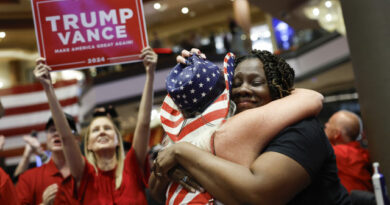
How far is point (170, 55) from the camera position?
9.56 meters

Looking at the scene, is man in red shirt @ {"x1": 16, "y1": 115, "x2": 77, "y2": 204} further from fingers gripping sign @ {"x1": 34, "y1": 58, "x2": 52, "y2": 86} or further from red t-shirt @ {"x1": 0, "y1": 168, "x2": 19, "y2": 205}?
fingers gripping sign @ {"x1": 34, "y1": 58, "x2": 52, "y2": 86}

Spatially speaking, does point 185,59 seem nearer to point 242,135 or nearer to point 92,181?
point 242,135

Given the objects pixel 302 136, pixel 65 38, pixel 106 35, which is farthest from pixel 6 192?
pixel 302 136

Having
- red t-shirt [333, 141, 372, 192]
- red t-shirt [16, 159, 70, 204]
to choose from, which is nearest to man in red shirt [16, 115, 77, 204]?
red t-shirt [16, 159, 70, 204]

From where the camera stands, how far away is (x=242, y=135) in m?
1.22

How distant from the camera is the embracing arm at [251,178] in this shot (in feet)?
3.80

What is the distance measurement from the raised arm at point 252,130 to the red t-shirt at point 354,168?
2.16m

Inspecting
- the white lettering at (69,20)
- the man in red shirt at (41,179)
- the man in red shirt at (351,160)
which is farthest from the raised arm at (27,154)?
the man in red shirt at (351,160)

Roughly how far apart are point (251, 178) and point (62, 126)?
1487mm

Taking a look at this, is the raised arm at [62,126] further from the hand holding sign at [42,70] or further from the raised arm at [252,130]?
the raised arm at [252,130]

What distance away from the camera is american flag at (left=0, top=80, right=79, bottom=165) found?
238 inches

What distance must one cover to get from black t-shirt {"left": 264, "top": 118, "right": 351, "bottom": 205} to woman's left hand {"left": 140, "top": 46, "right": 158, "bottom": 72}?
1.09 metres

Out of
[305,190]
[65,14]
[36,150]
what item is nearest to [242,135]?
[305,190]

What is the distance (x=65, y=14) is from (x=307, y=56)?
37.0 feet
